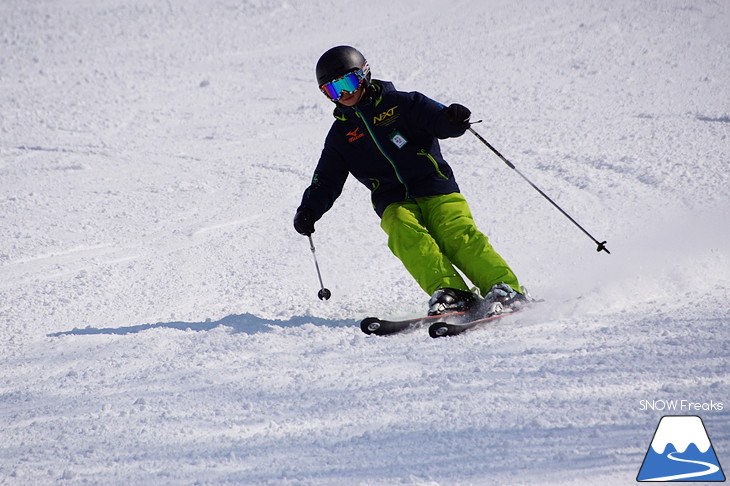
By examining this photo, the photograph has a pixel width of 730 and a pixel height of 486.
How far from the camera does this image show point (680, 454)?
236cm

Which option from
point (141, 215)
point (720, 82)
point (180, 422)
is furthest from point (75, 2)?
point (180, 422)

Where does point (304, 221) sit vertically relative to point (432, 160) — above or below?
below

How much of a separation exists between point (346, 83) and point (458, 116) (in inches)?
25.9

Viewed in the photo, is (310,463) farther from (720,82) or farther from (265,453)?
(720,82)

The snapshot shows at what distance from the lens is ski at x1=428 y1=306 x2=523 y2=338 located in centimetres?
349

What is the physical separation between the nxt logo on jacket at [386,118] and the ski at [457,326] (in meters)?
1.28

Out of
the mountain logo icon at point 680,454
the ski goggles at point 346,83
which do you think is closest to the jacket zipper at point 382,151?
the ski goggles at point 346,83

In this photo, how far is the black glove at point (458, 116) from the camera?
4.04 meters

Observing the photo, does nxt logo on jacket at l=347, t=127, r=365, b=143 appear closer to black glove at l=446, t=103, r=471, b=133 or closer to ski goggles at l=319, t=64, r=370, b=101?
ski goggles at l=319, t=64, r=370, b=101

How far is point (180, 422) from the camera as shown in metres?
2.83

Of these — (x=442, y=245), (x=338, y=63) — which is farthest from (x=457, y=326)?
(x=338, y=63)

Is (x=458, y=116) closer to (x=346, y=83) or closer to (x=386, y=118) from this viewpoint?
(x=386, y=118)

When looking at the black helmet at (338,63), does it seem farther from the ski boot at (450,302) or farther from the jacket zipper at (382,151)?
the ski boot at (450,302)

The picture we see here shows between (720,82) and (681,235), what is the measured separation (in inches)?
176
